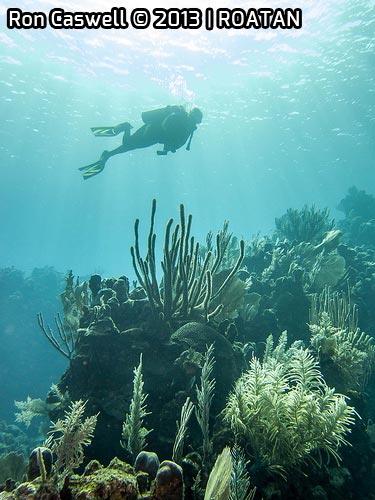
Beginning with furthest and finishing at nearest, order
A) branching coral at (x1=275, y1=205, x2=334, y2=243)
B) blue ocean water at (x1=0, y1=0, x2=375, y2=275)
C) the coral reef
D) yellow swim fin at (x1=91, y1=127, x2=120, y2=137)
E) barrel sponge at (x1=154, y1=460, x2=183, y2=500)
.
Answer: blue ocean water at (x1=0, y1=0, x2=375, y2=275), branching coral at (x1=275, y1=205, x2=334, y2=243), yellow swim fin at (x1=91, y1=127, x2=120, y2=137), the coral reef, barrel sponge at (x1=154, y1=460, x2=183, y2=500)

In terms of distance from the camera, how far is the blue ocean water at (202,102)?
56.0 ft

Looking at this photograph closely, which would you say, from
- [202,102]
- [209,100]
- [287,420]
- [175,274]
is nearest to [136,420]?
[287,420]

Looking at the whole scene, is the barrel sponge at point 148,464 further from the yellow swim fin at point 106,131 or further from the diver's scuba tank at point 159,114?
the yellow swim fin at point 106,131

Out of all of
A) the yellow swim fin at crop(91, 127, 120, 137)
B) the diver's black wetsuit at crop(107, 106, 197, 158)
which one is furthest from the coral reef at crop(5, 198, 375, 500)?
the yellow swim fin at crop(91, 127, 120, 137)

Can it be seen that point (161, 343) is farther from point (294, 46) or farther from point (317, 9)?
point (294, 46)

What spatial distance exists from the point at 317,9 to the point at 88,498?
62.9 feet

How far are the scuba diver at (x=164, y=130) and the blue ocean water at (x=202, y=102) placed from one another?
10.5ft

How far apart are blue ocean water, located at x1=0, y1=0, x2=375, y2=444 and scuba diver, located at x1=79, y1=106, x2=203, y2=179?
3.21 meters

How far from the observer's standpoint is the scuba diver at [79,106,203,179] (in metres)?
8.23

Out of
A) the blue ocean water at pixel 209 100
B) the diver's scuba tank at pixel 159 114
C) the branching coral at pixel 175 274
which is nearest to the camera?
the branching coral at pixel 175 274

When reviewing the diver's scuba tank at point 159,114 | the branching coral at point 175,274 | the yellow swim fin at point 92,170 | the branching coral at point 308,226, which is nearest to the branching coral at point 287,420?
the branching coral at point 175,274

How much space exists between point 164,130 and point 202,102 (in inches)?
720

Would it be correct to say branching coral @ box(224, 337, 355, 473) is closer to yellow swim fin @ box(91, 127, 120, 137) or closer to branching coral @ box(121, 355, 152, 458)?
branching coral @ box(121, 355, 152, 458)

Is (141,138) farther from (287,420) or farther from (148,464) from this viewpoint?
(148,464)
